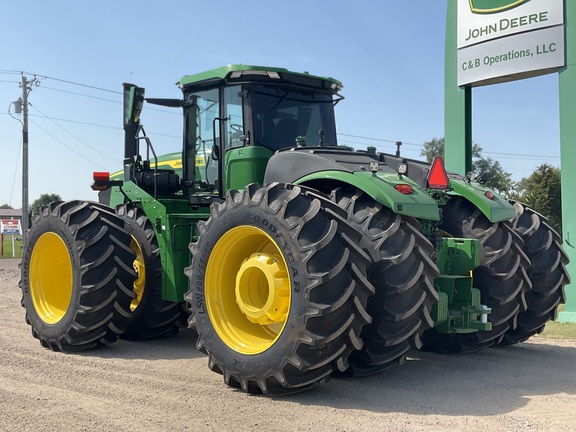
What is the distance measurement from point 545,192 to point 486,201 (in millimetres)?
30011

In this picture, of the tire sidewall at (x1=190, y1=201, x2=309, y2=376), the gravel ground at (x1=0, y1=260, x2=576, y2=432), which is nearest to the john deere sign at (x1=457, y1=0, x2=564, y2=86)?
the gravel ground at (x1=0, y1=260, x2=576, y2=432)

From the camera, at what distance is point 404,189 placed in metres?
5.09

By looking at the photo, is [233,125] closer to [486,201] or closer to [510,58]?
[486,201]

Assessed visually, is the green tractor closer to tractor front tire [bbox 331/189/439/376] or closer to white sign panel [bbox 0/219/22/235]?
tractor front tire [bbox 331/189/439/376]

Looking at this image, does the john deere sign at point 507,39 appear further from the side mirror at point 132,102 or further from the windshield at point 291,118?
the side mirror at point 132,102

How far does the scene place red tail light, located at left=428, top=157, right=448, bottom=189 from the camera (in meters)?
5.71

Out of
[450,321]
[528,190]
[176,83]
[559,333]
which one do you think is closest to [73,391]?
[450,321]

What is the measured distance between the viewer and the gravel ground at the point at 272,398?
4.17m

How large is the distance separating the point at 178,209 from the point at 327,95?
213 cm

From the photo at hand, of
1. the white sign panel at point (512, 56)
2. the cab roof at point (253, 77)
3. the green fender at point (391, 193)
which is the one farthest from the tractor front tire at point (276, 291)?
the white sign panel at point (512, 56)

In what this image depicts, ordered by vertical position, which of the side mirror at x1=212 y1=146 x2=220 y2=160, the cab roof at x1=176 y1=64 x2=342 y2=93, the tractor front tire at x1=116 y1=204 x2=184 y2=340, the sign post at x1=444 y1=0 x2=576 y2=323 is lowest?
the tractor front tire at x1=116 y1=204 x2=184 y2=340

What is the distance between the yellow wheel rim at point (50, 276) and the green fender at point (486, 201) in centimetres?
429

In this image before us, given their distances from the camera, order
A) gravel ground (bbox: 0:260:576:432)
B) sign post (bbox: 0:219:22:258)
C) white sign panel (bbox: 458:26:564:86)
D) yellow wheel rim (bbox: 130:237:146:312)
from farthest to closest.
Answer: sign post (bbox: 0:219:22:258)
white sign panel (bbox: 458:26:564:86)
yellow wheel rim (bbox: 130:237:146:312)
gravel ground (bbox: 0:260:576:432)

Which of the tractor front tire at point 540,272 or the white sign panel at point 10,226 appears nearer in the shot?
the tractor front tire at point 540,272
